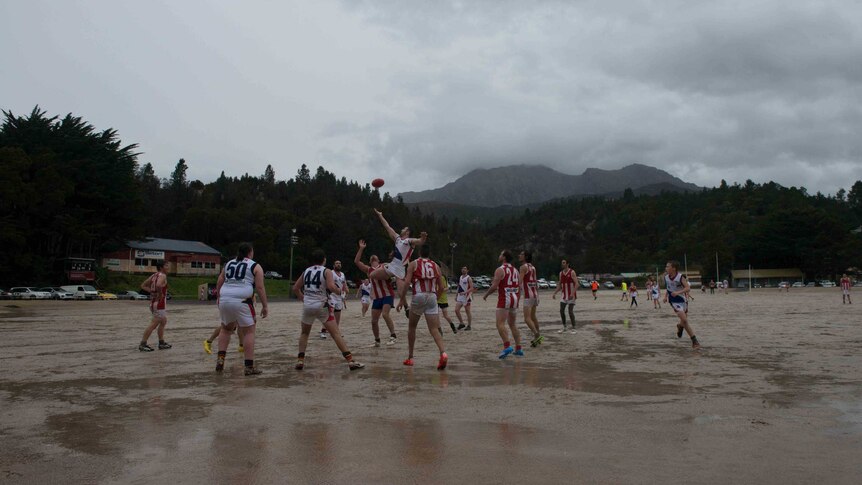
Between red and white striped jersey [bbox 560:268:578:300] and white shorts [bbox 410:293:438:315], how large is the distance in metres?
6.50

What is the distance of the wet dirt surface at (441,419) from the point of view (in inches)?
159

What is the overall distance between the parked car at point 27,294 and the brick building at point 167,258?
2965cm

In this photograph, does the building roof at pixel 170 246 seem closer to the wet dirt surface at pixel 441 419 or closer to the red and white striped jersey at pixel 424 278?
the wet dirt surface at pixel 441 419

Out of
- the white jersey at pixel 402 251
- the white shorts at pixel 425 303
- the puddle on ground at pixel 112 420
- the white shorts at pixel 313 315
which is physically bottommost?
the puddle on ground at pixel 112 420

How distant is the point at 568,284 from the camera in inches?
590

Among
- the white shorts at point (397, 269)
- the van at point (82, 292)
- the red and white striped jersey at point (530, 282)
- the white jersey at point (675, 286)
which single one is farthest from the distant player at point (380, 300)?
the van at point (82, 292)

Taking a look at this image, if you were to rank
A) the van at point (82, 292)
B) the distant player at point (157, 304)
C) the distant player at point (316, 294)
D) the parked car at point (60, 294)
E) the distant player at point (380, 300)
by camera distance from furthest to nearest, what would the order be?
the van at point (82, 292), the parked car at point (60, 294), the distant player at point (380, 300), the distant player at point (157, 304), the distant player at point (316, 294)

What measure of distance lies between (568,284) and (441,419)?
10.1 meters

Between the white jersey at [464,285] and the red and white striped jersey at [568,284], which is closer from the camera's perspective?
the red and white striped jersey at [568,284]

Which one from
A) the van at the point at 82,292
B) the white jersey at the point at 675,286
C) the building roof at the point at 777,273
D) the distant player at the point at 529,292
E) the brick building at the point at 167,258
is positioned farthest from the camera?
the building roof at the point at 777,273

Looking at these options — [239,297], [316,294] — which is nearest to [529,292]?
[316,294]

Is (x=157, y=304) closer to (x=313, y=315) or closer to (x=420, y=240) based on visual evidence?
(x=313, y=315)

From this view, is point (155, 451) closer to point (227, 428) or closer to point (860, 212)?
point (227, 428)

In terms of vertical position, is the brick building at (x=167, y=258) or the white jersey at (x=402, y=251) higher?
the brick building at (x=167, y=258)
